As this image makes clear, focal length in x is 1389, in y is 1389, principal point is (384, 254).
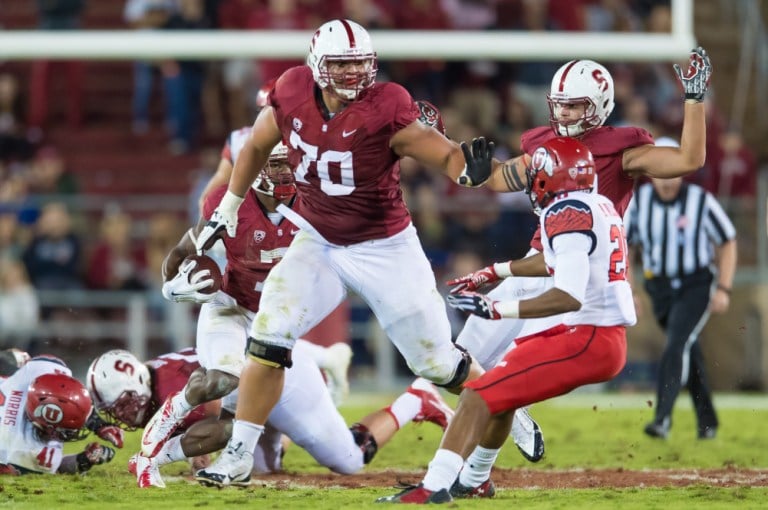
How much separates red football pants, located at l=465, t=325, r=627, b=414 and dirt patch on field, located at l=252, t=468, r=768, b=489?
1066mm

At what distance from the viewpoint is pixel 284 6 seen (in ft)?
37.3

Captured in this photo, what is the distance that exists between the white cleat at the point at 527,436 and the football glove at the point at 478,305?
3.89ft

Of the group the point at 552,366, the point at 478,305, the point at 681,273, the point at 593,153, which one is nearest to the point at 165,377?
the point at 478,305

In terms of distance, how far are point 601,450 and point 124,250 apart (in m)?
5.35

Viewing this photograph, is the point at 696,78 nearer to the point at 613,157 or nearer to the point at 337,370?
the point at 613,157

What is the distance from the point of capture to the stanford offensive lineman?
18.3ft

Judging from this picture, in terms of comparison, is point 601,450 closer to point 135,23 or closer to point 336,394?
point 336,394

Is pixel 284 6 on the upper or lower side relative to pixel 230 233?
upper

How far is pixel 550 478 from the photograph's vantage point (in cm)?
667

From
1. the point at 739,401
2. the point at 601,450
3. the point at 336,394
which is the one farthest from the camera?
the point at 739,401

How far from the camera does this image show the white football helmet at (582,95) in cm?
621

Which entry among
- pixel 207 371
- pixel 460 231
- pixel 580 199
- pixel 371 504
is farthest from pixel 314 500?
pixel 460 231

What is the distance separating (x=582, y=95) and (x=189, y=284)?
1939mm

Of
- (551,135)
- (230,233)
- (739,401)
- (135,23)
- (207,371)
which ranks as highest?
(135,23)
